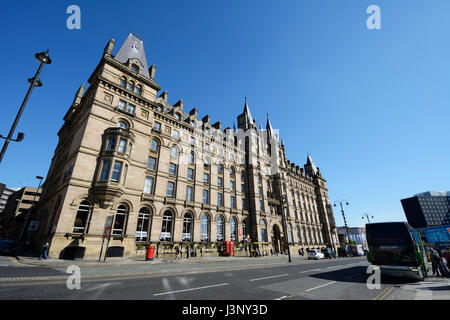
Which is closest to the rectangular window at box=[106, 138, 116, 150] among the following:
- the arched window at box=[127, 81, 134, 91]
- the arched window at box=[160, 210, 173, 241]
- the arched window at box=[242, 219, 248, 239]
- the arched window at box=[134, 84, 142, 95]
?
the arched window at box=[127, 81, 134, 91]

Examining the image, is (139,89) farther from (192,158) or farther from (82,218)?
(82,218)

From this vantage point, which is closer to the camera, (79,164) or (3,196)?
(79,164)

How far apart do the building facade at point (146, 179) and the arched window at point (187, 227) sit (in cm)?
14

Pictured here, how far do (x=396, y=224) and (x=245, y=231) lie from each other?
974 inches

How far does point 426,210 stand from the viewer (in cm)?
12212

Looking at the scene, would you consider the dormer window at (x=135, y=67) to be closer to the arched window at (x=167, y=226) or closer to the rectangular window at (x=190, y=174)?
the rectangular window at (x=190, y=174)

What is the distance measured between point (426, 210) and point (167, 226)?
168m

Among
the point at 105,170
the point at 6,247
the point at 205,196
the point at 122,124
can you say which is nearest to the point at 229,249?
the point at 205,196

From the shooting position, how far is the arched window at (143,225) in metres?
22.5

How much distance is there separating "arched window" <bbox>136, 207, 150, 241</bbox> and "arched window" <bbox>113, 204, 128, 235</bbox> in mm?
2183

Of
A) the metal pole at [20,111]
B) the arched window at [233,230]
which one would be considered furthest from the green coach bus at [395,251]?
the arched window at [233,230]
